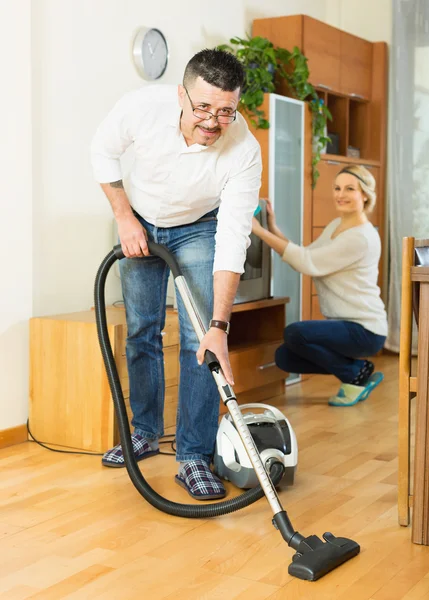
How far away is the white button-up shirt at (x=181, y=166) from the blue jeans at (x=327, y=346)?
57.0 inches

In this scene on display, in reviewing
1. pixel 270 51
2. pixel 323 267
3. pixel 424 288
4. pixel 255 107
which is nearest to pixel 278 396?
pixel 323 267

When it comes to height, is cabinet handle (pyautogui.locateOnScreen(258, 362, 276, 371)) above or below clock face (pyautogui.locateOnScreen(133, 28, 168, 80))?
below

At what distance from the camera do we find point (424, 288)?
2092 millimetres

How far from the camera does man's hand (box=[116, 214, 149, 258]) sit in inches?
96.0

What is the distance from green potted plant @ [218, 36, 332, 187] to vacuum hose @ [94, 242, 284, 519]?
2.00 metres

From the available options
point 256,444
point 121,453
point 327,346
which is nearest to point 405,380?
point 256,444

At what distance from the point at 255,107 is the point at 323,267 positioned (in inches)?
37.7

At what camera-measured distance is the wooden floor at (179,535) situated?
1.84 meters

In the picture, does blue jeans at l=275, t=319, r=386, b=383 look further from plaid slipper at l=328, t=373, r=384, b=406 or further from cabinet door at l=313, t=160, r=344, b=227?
cabinet door at l=313, t=160, r=344, b=227

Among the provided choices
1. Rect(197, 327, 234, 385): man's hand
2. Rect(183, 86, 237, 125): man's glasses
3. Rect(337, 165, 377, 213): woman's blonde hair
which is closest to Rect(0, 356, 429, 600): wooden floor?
Rect(197, 327, 234, 385): man's hand

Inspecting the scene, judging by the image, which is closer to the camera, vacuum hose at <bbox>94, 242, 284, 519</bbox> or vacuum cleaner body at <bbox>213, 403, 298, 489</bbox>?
vacuum hose at <bbox>94, 242, 284, 519</bbox>

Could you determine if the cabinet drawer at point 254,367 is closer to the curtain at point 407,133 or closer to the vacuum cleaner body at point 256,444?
the vacuum cleaner body at point 256,444

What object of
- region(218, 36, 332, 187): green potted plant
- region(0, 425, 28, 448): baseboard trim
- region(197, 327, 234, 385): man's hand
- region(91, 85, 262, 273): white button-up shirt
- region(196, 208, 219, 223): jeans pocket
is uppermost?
region(218, 36, 332, 187): green potted plant

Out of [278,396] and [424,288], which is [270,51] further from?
[424,288]
